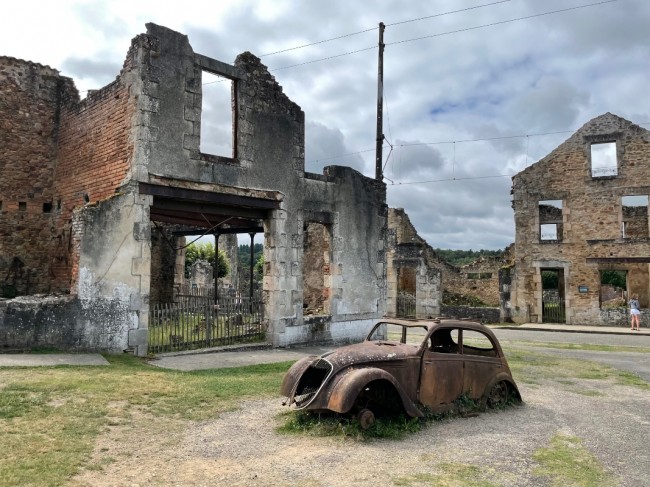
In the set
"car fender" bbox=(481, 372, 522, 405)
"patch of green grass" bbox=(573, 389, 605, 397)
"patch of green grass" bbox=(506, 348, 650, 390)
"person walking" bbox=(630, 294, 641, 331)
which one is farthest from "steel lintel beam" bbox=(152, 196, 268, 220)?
"person walking" bbox=(630, 294, 641, 331)

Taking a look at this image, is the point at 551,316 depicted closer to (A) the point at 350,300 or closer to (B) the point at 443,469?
(A) the point at 350,300

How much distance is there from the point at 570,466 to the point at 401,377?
194 cm

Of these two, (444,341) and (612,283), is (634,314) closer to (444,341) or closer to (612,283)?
(612,283)

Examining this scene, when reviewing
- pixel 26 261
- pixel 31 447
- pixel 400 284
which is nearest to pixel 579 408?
pixel 31 447

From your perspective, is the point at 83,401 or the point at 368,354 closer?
the point at 368,354

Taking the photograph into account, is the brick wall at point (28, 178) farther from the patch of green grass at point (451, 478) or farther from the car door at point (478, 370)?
the patch of green grass at point (451, 478)

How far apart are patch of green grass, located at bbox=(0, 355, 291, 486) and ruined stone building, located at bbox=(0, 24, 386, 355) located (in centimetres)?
145

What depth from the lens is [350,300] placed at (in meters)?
14.6

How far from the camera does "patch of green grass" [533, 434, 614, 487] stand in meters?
4.64

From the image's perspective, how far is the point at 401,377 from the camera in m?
6.21

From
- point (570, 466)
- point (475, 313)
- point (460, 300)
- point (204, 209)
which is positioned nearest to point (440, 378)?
point (570, 466)

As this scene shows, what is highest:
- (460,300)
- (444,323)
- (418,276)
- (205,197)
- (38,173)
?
(38,173)

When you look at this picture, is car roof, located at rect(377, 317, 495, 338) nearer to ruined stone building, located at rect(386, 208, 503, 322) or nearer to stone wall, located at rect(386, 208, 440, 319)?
ruined stone building, located at rect(386, 208, 503, 322)

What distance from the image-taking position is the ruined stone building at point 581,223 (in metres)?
24.7
